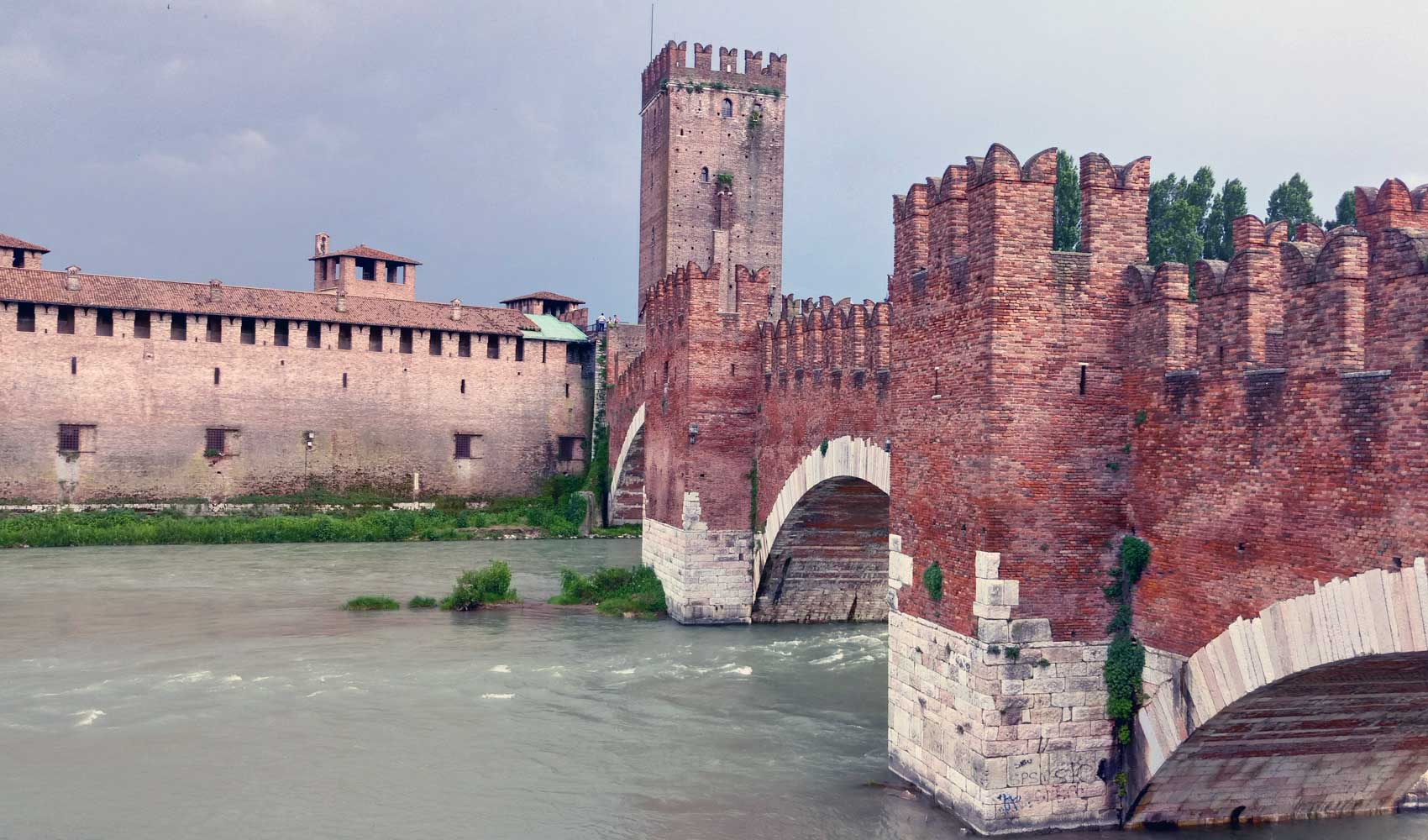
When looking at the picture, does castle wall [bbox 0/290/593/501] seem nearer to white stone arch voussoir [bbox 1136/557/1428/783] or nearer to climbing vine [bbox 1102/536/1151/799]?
climbing vine [bbox 1102/536/1151/799]

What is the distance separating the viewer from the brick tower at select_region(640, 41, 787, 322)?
45.0m

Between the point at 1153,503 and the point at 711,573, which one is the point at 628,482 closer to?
the point at 711,573

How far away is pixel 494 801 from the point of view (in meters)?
12.0

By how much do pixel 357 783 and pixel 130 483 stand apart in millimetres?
26589

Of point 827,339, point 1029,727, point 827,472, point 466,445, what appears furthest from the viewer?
point 466,445

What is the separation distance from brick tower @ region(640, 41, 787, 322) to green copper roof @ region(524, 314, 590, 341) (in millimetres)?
4354

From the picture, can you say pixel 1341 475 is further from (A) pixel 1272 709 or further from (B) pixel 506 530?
(B) pixel 506 530

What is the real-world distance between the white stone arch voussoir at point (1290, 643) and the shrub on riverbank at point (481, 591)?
1514cm

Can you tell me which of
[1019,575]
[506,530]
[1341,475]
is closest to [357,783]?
[1019,575]

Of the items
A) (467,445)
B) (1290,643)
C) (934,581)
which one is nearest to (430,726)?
(934,581)

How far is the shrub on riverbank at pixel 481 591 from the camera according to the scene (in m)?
22.8

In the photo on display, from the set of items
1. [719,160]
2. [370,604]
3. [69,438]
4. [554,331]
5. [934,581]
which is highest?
[719,160]

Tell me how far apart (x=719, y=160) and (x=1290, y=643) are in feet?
129

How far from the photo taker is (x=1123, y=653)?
1002cm
